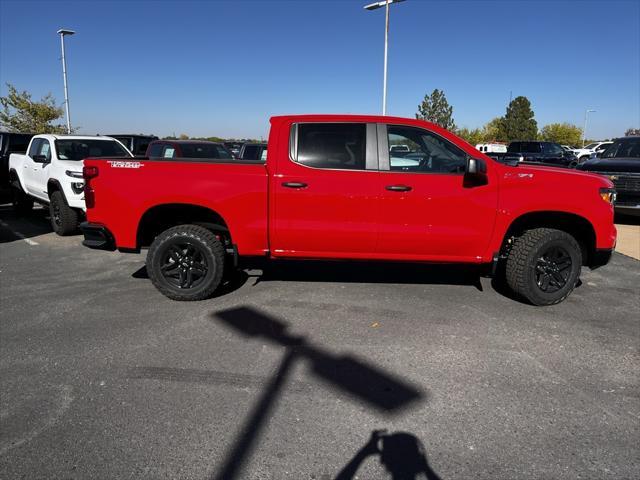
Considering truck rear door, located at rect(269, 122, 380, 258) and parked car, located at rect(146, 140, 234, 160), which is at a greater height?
parked car, located at rect(146, 140, 234, 160)

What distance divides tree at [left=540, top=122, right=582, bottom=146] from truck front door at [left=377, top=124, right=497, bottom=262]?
208 ft

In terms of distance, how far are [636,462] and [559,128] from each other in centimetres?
6852

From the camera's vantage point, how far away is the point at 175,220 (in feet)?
17.5

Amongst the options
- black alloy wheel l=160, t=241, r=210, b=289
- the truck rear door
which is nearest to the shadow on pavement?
black alloy wheel l=160, t=241, r=210, b=289

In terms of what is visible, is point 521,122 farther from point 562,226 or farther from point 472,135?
point 562,226

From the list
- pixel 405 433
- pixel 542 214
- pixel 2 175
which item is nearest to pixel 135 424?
pixel 405 433

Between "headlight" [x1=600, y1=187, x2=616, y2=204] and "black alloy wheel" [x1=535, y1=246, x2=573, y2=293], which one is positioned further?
"black alloy wheel" [x1=535, y1=246, x2=573, y2=293]

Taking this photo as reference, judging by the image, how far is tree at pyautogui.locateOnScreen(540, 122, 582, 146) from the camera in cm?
6159

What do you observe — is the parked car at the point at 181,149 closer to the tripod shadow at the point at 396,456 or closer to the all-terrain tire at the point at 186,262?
the all-terrain tire at the point at 186,262

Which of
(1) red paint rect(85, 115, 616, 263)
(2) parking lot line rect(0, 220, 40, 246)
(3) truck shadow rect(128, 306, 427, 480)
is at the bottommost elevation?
(3) truck shadow rect(128, 306, 427, 480)

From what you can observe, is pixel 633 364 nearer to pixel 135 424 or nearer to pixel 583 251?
pixel 583 251

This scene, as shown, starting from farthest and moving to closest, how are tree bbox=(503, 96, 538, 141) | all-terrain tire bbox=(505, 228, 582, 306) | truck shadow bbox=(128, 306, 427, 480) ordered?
tree bbox=(503, 96, 538, 141)
all-terrain tire bbox=(505, 228, 582, 306)
truck shadow bbox=(128, 306, 427, 480)

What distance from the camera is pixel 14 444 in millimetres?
2680

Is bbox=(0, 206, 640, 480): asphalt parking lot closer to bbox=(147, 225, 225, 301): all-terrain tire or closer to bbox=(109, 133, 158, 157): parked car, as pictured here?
bbox=(147, 225, 225, 301): all-terrain tire
